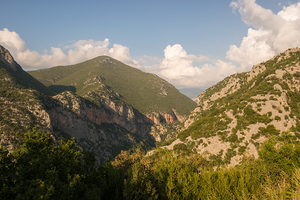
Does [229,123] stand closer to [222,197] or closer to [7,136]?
[222,197]

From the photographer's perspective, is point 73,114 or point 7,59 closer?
point 73,114

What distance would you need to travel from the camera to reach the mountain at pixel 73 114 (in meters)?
65.4

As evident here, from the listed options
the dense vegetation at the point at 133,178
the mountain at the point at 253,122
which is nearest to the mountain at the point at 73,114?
the dense vegetation at the point at 133,178

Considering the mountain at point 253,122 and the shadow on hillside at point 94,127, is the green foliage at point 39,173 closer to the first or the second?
the mountain at point 253,122

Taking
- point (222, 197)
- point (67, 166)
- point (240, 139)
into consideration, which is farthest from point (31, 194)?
point (240, 139)

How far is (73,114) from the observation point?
9769cm

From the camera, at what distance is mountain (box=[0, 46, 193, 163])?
65.4 m

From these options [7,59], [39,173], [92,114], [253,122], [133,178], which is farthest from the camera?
[92,114]

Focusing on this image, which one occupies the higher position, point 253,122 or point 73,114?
point 253,122

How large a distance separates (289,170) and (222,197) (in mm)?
8066

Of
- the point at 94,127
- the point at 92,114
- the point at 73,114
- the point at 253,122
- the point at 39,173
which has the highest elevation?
the point at 253,122

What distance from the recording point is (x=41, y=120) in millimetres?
72250

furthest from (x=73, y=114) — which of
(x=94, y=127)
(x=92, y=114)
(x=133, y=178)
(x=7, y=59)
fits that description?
(x=133, y=178)

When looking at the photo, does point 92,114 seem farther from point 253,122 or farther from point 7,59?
point 253,122
